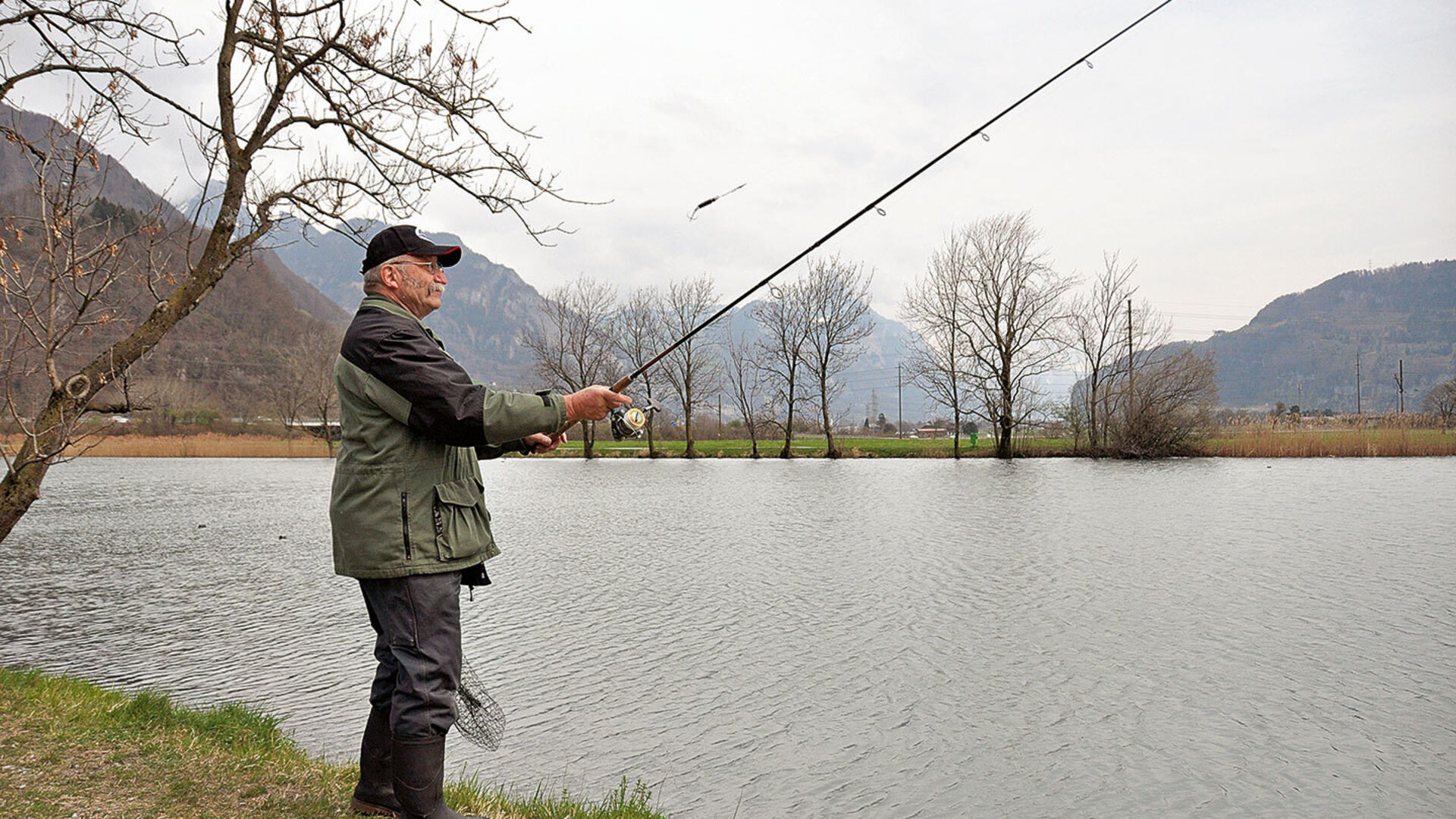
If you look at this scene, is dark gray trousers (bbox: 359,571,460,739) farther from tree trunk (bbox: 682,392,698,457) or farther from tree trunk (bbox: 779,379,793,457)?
tree trunk (bbox: 682,392,698,457)

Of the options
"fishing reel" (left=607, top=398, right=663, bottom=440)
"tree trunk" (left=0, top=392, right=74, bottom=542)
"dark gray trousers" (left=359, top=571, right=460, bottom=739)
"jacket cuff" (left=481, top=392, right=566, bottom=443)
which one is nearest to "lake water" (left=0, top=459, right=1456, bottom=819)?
"tree trunk" (left=0, top=392, right=74, bottom=542)

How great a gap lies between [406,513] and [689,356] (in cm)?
3803

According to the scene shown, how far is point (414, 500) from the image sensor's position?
2945 mm

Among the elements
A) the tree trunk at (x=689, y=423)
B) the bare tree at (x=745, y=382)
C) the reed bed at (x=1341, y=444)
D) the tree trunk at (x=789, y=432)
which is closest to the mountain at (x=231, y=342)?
the tree trunk at (x=689, y=423)

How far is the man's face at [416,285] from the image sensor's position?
3.17 m

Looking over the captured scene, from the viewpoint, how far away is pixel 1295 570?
32.3 ft

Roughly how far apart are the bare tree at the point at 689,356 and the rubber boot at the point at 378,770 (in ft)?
116

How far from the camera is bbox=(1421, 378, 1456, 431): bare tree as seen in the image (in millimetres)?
41225

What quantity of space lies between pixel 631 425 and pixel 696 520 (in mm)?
12124

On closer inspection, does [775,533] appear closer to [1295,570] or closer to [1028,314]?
[1295,570]

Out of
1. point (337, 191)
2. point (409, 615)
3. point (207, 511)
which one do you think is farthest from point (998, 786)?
point (207, 511)

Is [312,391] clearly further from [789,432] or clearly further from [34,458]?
[34,458]

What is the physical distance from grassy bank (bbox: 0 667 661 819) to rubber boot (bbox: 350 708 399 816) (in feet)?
0.42

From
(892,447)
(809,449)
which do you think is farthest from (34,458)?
(892,447)
